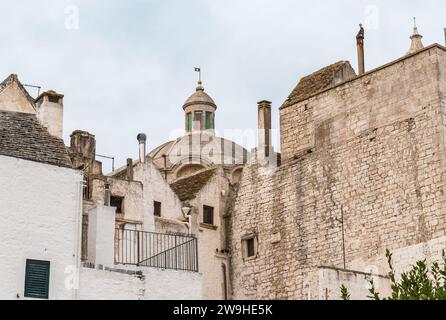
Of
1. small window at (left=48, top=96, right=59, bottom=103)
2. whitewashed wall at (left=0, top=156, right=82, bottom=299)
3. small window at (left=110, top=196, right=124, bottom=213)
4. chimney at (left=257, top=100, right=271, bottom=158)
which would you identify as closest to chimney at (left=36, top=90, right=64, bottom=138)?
small window at (left=48, top=96, right=59, bottom=103)

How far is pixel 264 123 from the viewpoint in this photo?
45.7 meters

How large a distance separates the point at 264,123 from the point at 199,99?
744 inches

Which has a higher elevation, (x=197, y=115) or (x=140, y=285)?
(x=197, y=115)

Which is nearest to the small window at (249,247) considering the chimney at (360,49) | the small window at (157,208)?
the small window at (157,208)

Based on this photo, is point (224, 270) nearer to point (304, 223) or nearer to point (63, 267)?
point (304, 223)

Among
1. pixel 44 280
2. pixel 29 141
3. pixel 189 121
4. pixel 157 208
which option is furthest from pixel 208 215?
pixel 189 121

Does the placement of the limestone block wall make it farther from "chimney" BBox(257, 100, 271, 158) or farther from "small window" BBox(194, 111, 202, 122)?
"small window" BBox(194, 111, 202, 122)

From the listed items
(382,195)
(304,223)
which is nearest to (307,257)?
(304,223)

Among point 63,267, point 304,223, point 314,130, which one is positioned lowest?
point 63,267

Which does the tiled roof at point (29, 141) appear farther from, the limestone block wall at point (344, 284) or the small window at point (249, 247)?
the small window at point (249, 247)

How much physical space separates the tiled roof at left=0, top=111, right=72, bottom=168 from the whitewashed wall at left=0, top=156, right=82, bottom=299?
53cm

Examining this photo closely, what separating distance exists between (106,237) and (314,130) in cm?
1283

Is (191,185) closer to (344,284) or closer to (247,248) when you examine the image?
(247,248)

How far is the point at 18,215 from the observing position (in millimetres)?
28844
